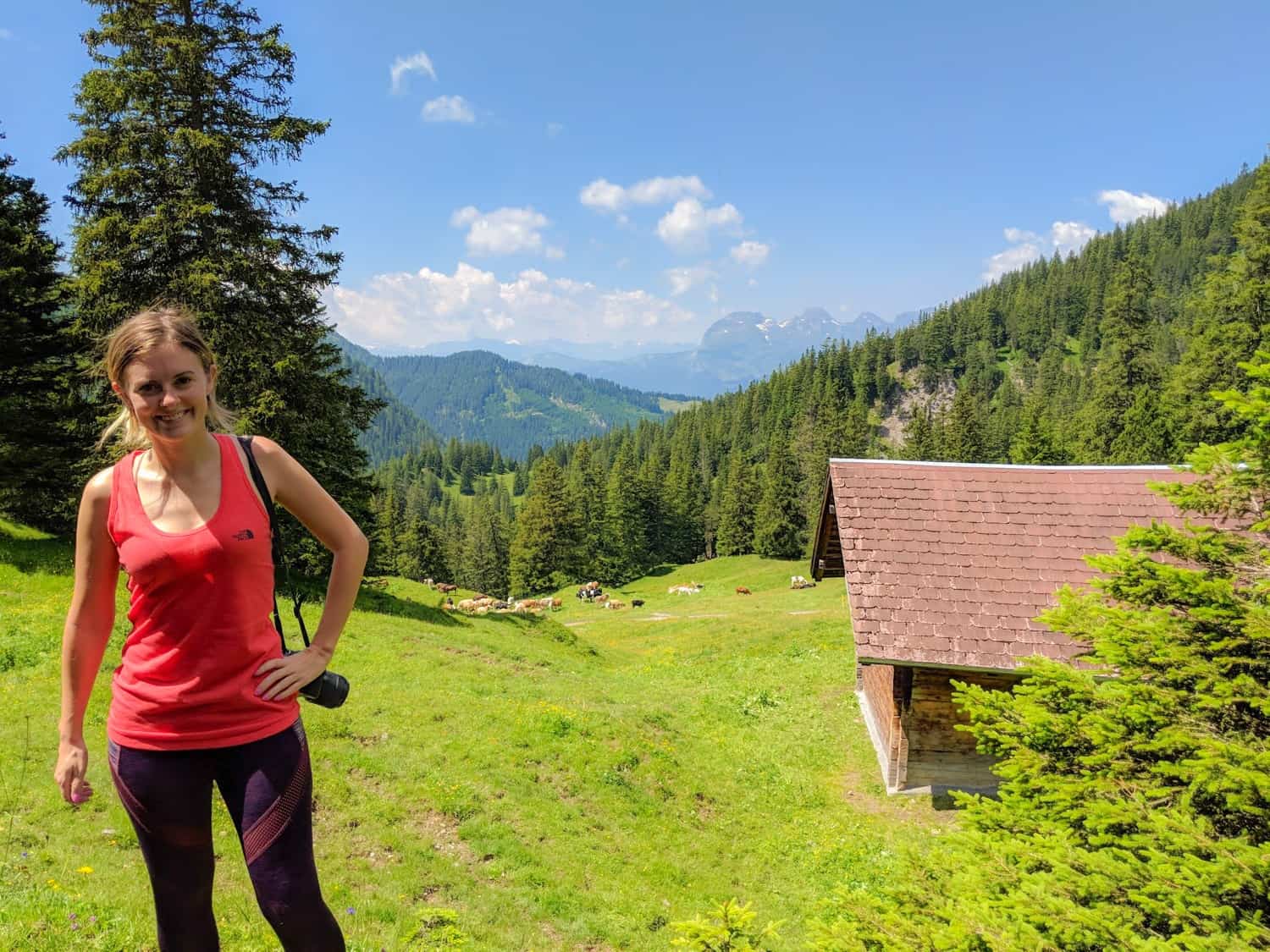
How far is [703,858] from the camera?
10188 millimetres

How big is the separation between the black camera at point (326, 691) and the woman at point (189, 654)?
0.12 meters

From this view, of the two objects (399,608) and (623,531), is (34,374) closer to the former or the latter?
(399,608)

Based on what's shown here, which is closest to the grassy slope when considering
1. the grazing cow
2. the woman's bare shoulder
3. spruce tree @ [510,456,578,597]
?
the woman's bare shoulder

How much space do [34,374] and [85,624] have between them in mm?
22982

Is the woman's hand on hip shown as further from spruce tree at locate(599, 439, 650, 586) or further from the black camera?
spruce tree at locate(599, 439, 650, 586)

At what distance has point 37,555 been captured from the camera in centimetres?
1714

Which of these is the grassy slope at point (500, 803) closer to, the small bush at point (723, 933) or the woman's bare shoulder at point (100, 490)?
the small bush at point (723, 933)

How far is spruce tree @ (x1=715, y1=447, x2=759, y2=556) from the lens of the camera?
291ft

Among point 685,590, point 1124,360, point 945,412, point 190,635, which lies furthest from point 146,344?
point 945,412

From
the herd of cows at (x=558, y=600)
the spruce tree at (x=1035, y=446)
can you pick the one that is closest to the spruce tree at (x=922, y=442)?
the spruce tree at (x=1035, y=446)

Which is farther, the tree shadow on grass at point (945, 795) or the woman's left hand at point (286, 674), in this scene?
the tree shadow on grass at point (945, 795)

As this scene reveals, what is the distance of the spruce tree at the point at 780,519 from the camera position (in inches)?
3150

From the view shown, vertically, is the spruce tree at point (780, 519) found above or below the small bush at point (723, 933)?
below

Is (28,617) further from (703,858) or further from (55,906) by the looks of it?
(703,858)
